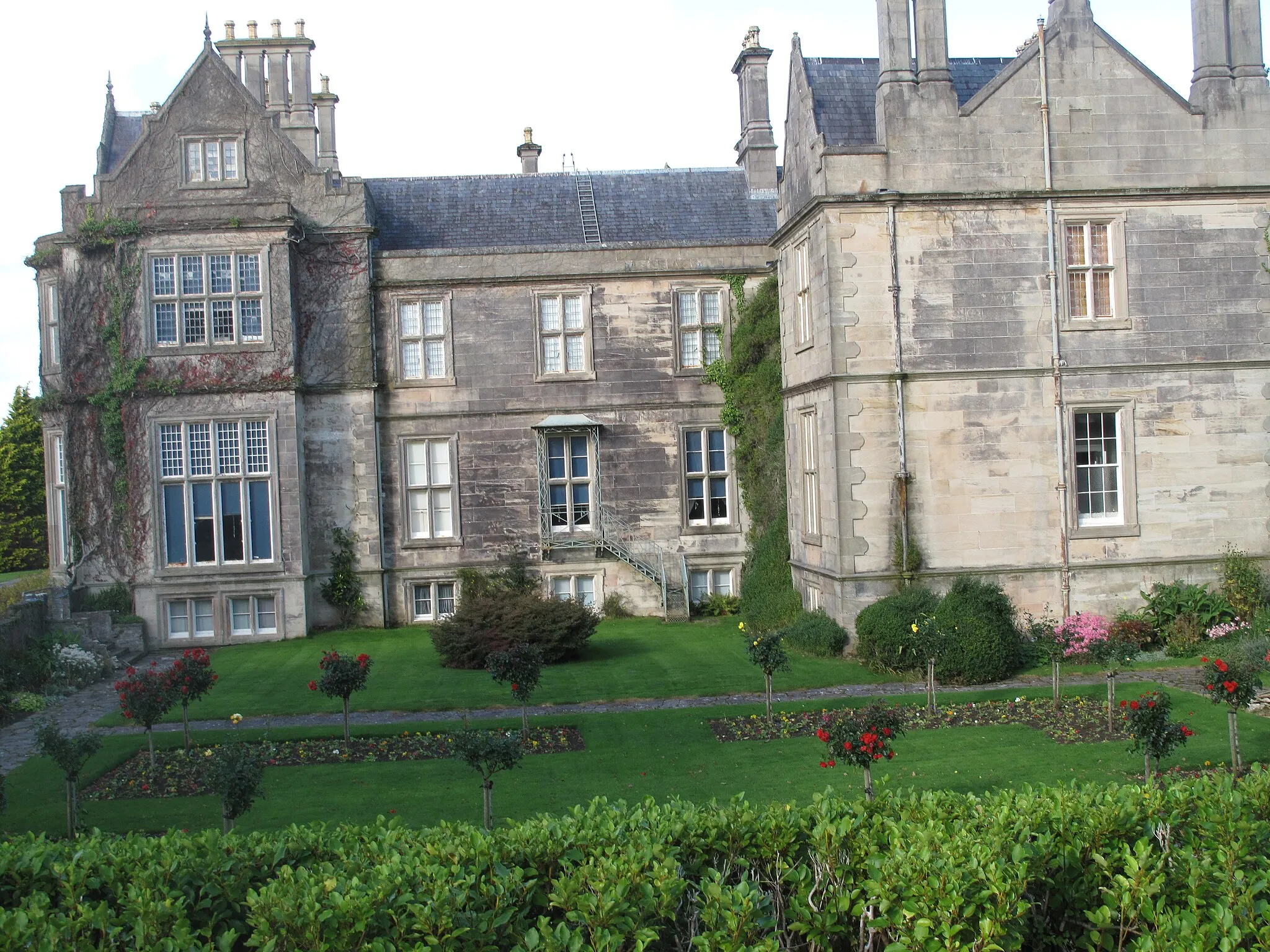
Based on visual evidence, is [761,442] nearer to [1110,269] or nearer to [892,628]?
[892,628]

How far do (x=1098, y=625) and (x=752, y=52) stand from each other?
56.0ft

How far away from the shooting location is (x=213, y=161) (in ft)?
77.8

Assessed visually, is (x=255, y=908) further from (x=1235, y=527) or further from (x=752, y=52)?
(x=752, y=52)

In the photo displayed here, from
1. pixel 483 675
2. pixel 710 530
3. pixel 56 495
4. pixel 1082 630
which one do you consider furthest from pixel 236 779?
pixel 56 495

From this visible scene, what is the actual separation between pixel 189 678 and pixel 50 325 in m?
14.6

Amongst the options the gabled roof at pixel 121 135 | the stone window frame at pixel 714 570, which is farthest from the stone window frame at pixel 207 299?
the stone window frame at pixel 714 570

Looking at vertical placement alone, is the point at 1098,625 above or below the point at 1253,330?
below

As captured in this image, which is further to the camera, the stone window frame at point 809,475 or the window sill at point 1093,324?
the stone window frame at point 809,475

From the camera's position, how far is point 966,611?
17.2 m

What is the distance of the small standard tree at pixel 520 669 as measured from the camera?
14.1 metres

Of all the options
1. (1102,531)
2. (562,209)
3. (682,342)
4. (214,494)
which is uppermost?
(562,209)

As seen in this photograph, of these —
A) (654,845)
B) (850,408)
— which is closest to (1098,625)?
(850,408)

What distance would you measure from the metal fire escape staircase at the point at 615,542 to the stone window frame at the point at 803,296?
5776 millimetres

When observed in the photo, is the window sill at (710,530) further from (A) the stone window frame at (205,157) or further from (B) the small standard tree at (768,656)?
(A) the stone window frame at (205,157)
